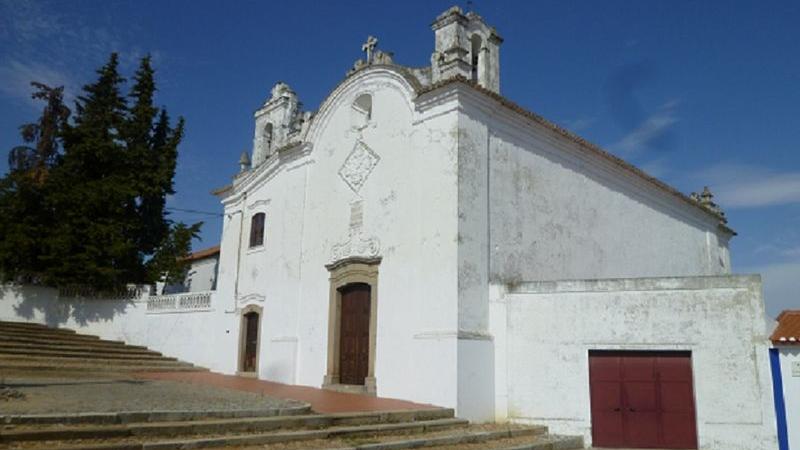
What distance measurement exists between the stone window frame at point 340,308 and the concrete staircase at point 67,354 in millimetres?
5994

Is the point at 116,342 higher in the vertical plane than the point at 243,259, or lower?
lower

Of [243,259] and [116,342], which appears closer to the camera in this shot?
[243,259]

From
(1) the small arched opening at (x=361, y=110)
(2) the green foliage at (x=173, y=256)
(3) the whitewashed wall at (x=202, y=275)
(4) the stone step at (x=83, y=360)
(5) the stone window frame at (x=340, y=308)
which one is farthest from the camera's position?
(3) the whitewashed wall at (x=202, y=275)

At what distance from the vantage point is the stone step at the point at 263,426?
21.8 ft

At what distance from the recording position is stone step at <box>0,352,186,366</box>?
48.3 feet

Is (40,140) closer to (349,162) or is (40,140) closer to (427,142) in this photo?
(349,162)

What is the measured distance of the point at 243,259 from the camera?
17.1 m

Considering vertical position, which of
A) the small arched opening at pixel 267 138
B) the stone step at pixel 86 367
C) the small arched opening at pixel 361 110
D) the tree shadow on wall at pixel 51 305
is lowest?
the stone step at pixel 86 367

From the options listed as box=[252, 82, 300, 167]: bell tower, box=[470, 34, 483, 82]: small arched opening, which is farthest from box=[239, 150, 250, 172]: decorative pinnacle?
box=[470, 34, 483, 82]: small arched opening

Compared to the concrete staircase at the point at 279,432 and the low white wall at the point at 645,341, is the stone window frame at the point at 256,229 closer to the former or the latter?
the low white wall at the point at 645,341

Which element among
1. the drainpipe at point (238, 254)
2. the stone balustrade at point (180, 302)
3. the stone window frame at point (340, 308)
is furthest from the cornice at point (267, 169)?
the stone window frame at point (340, 308)

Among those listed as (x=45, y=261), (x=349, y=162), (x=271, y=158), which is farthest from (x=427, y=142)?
(x=45, y=261)

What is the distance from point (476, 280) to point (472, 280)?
0.13 meters

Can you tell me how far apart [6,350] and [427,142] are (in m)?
11.9
